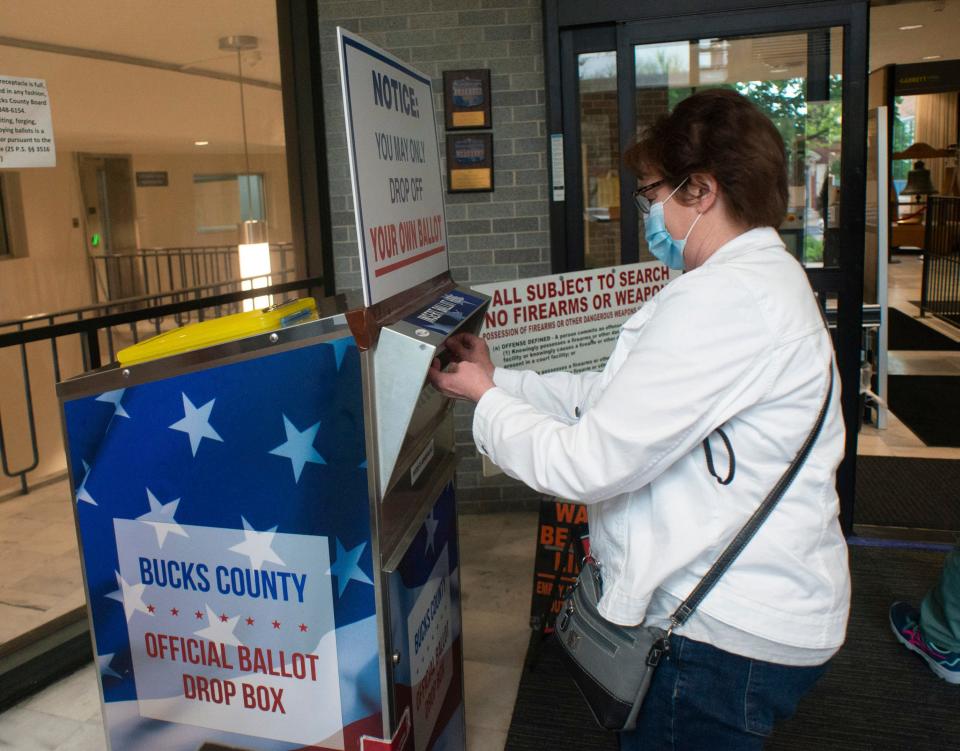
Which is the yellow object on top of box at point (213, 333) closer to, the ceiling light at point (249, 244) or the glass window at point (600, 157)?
the ceiling light at point (249, 244)

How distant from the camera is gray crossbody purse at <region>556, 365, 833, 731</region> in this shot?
1261 mm

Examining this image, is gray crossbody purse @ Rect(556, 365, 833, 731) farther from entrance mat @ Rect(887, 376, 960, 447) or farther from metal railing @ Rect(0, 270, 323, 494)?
entrance mat @ Rect(887, 376, 960, 447)

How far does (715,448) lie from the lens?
1257 mm

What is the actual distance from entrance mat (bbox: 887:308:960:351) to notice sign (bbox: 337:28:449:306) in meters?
6.57

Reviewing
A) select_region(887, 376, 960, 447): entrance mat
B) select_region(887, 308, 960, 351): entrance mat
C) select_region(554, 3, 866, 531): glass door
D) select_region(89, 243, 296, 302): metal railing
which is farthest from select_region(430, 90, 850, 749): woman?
select_region(887, 308, 960, 351): entrance mat

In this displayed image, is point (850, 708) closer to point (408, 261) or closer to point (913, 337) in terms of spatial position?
point (408, 261)

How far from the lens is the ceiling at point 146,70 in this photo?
9.21 ft

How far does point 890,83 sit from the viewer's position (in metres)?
11.7

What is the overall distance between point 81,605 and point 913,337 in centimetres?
720

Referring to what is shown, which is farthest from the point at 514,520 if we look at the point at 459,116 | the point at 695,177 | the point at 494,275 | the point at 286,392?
the point at 695,177

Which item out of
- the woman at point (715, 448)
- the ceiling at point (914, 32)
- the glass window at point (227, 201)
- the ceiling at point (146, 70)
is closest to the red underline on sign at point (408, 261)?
the woman at point (715, 448)

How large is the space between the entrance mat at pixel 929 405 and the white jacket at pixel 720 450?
166 inches

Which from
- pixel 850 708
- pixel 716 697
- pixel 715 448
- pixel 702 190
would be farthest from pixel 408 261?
pixel 850 708

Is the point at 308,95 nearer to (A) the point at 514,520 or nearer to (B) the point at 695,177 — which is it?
(A) the point at 514,520
